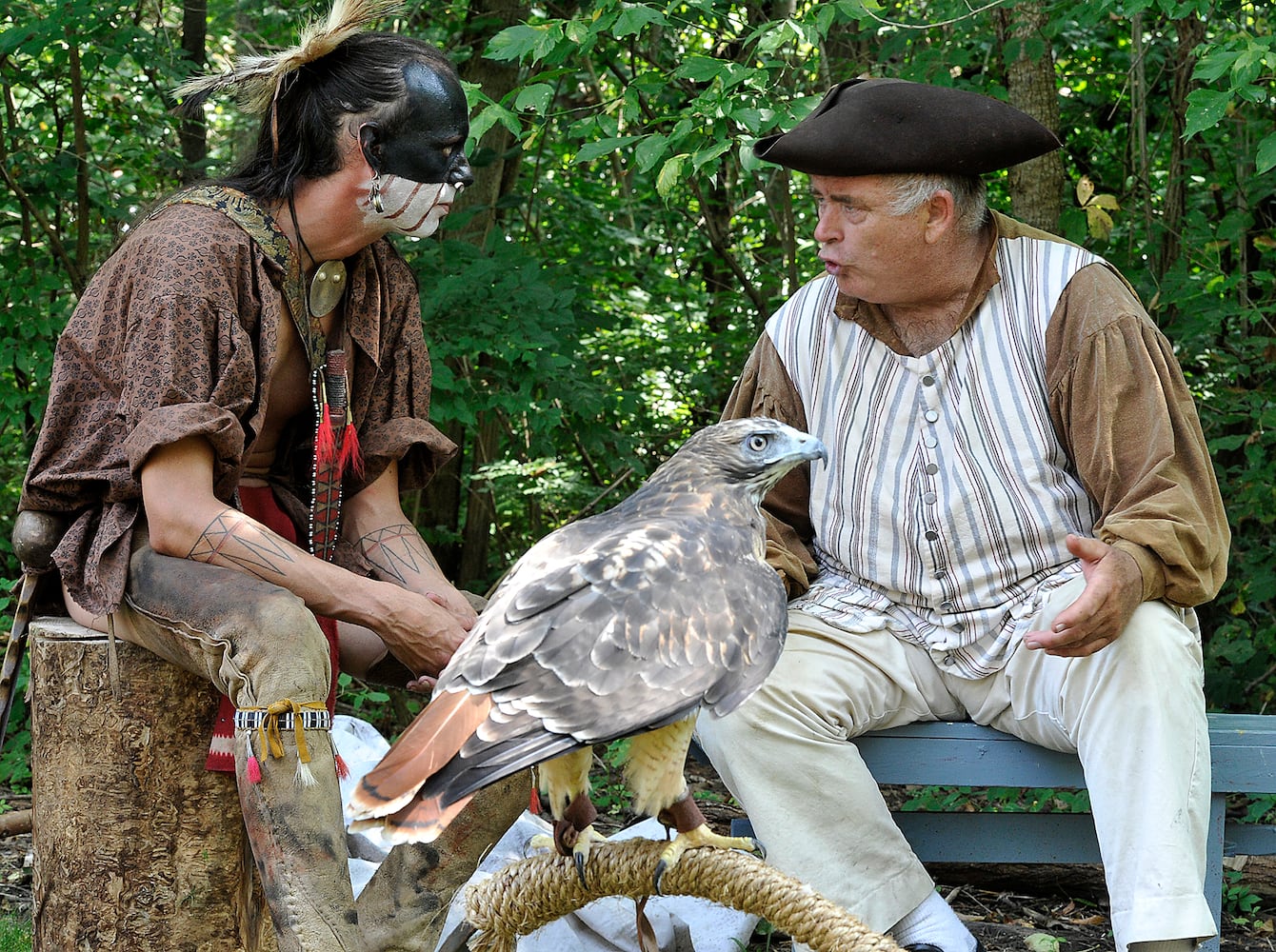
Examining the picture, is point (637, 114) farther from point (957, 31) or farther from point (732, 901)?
point (732, 901)

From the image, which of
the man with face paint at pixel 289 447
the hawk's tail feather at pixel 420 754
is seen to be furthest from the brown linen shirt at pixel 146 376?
the hawk's tail feather at pixel 420 754

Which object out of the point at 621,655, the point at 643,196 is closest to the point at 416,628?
the point at 621,655

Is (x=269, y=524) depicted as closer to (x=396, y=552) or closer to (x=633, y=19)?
(x=396, y=552)

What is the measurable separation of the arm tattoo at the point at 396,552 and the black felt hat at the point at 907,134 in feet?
3.92

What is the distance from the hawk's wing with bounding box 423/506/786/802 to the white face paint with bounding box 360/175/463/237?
1.02 metres

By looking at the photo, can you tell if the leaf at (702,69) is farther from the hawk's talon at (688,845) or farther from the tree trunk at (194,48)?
the tree trunk at (194,48)

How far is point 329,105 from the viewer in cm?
275

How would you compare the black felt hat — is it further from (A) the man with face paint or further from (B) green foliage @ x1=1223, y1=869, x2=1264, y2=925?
(B) green foliage @ x1=1223, y1=869, x2=1264, y2=925

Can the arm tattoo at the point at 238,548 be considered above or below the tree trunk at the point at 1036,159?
below

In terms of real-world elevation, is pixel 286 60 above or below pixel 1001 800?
above

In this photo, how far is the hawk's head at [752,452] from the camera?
2.09 m

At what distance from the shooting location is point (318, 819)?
7.61 feet

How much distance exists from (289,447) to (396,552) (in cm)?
34

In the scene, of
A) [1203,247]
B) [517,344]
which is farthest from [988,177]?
[517,344]
